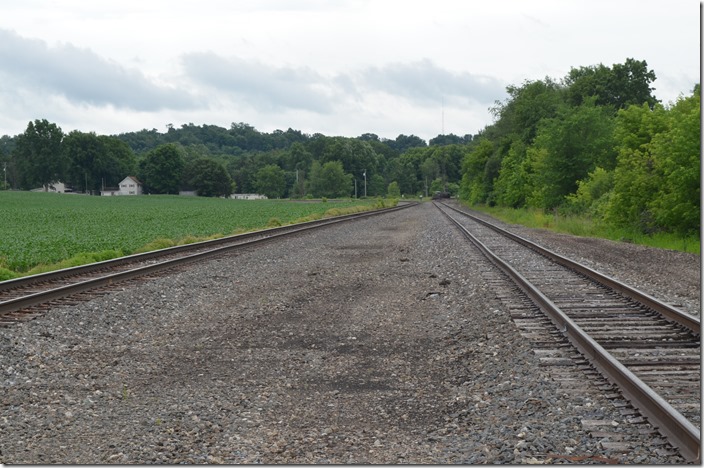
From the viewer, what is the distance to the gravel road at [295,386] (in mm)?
5004

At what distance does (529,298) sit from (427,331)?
2.41m

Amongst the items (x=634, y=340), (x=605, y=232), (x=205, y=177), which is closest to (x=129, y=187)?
(x=205, y=177)

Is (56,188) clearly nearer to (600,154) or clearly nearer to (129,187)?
(129,187)

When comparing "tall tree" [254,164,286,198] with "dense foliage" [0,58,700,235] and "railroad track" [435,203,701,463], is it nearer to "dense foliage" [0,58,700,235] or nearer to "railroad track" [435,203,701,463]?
"dense foliage" [0,58,700,235]

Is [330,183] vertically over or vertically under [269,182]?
under

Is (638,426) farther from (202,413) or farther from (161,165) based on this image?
(161,165)

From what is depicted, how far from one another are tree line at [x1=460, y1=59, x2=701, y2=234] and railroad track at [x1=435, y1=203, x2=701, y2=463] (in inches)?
422

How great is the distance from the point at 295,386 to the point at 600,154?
38111 millimetres

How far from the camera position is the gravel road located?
5004 mm

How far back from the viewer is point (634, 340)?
7.87 meters

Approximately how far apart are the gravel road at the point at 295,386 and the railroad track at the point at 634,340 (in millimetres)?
202

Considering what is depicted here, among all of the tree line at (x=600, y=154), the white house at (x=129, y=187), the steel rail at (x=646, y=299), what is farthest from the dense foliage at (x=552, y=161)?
the steel rail at (x=646, y=299)

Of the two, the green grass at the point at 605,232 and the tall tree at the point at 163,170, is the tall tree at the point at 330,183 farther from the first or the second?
the green grass at the point at 605,232

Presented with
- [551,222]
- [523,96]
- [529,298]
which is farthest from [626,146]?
[523,96]
